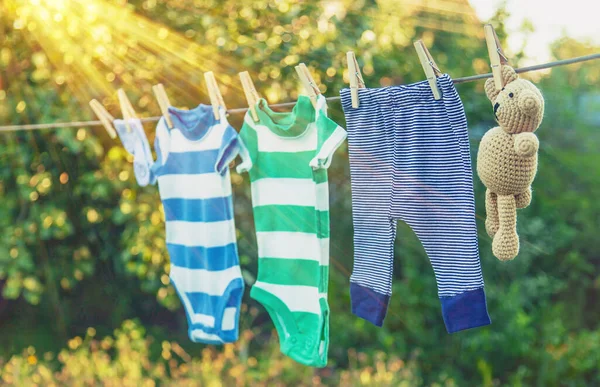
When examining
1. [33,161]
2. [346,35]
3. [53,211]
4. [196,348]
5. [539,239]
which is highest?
[346,35]

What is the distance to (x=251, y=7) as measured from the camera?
3246mm

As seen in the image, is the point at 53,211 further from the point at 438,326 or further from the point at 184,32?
the point at 438,326

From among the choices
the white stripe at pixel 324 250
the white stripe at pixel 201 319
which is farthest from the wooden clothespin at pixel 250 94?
A: the white stripe at pixel 201 319

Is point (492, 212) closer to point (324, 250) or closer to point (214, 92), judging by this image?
point (324, 250)

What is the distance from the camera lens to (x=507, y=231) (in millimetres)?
1392

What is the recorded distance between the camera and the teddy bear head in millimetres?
1296

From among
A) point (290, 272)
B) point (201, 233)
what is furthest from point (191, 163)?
point (290, 272)

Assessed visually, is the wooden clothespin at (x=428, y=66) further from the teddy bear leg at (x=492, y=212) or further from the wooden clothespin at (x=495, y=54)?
the teddy bear leg at (x=492, y=212)

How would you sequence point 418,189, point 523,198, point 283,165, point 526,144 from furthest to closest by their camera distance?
point 283,165
point 418,189
point 523,198
point 526,144

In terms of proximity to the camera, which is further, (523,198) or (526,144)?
(523,198)

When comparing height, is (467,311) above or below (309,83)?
below

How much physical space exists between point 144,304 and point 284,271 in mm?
2485

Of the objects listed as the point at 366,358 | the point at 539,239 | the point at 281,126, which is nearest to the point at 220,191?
the point at 281,126

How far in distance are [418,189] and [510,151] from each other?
0.24 m
